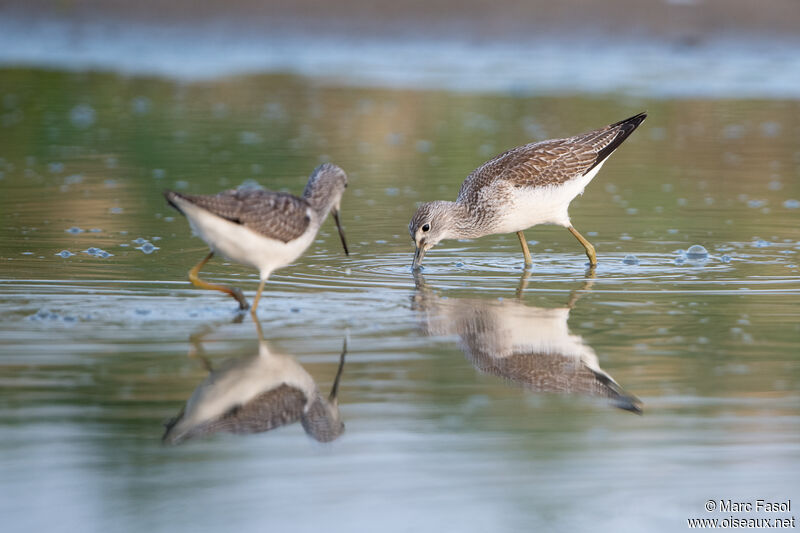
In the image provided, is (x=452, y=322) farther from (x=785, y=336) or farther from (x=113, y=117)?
(x=113, y=117)

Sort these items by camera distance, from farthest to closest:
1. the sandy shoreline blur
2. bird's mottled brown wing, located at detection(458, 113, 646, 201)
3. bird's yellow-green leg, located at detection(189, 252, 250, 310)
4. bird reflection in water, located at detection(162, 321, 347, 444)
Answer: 1. the sandy shoreline blur
2. bird's mottled brown wing, located at detection(458, 113, 646, 201)
3. bird's yellow-green leg, located at detection(189, 252, 250, 310)
4. bird reflection in water, located at detection(162, 321, 347, 444)

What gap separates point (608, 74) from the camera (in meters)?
24.1

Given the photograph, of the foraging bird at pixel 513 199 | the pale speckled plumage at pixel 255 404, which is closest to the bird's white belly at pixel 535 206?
the foraging bird at pixel 513 199

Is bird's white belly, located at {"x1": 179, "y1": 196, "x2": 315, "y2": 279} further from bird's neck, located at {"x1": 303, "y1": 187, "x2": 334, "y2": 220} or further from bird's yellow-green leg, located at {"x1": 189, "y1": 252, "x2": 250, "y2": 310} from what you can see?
bird's neck, located at {"x1": 303, "y1": 187, "x2": 334, "y2": 220}

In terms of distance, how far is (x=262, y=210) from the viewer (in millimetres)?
8641

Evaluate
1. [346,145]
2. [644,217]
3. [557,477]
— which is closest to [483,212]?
[644,217]

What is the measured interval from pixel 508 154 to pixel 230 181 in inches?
163

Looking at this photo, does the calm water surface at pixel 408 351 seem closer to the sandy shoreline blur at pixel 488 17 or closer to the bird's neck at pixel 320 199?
the bird's neck at pixel 320 199

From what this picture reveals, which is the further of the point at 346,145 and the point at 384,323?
the point at 346,145

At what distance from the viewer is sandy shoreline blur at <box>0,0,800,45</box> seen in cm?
2618

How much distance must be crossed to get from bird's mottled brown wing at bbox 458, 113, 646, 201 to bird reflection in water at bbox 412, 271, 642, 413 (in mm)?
1616

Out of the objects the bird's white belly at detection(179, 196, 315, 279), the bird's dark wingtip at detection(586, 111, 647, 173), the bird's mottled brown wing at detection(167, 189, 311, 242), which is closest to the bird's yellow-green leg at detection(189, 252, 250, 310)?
the bird's white belly at detection(179, 196, 315, 279)

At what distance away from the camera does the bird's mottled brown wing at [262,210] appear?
8290 mm

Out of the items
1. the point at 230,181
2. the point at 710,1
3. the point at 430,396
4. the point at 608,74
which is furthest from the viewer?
the point at 710,1
